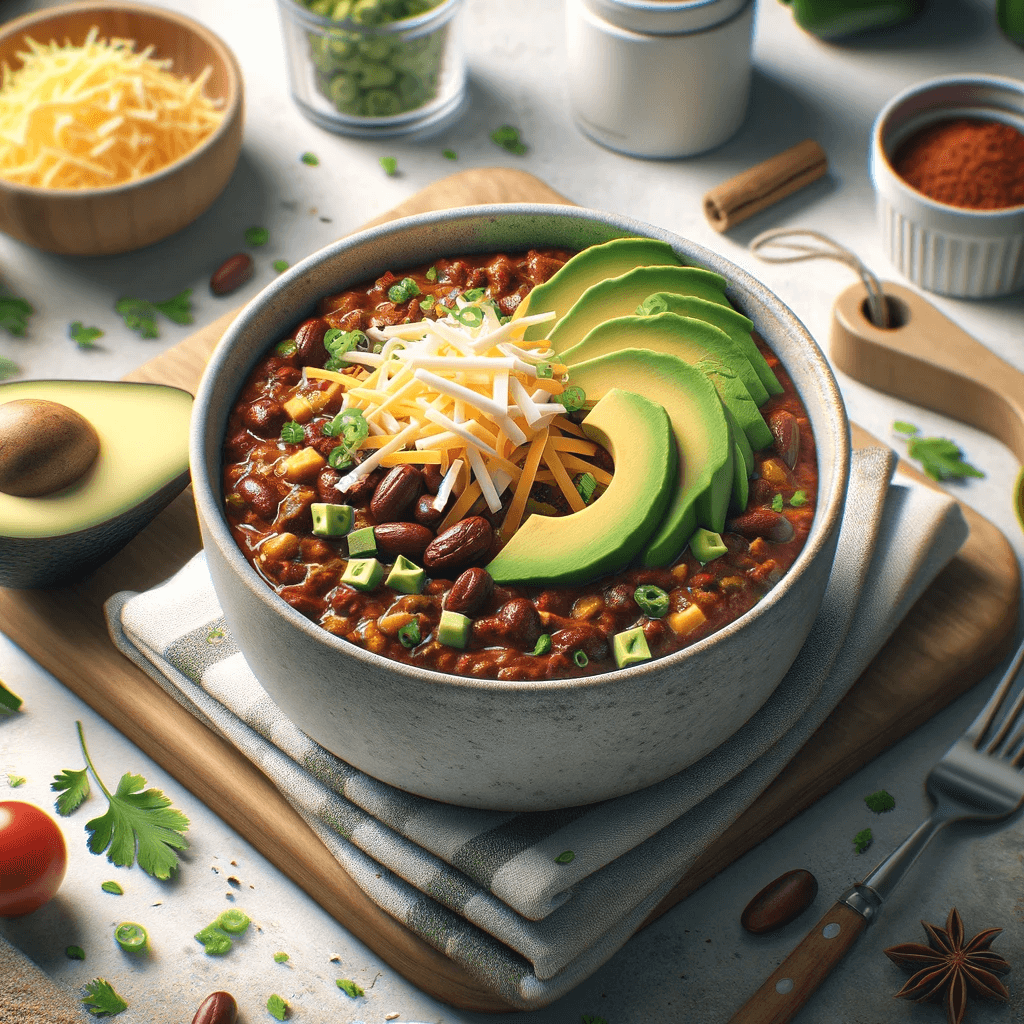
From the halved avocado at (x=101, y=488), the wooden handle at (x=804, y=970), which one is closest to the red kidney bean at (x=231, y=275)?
the halved avocado at (x=101, y=488)

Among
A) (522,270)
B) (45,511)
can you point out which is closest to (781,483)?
(522,270)

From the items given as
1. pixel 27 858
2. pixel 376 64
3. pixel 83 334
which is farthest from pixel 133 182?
pixel 27 858

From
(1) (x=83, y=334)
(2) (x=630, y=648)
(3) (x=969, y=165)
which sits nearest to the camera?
(2) (x=630, y=648)

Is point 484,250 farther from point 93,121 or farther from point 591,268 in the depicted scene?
point 93,121

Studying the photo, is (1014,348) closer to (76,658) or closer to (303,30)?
(303,30)

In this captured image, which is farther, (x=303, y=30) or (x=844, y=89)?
(x=844, y=89)
